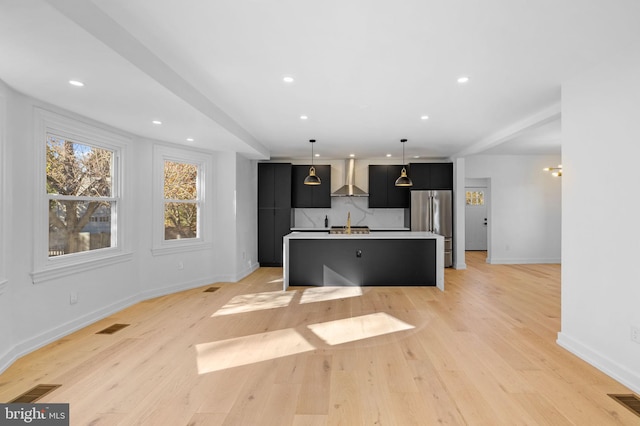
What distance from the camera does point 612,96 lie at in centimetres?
262

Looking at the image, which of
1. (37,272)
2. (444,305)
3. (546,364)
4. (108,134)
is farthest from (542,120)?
(37,272)

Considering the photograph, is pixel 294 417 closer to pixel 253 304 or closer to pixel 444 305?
pixel 253 304

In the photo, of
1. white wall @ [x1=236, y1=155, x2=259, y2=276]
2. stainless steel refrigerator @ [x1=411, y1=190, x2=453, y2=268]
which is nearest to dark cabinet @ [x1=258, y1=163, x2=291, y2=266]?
white wall @ [x1=236, y1=155, x2=259, y2=276]

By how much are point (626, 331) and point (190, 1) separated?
3809mm

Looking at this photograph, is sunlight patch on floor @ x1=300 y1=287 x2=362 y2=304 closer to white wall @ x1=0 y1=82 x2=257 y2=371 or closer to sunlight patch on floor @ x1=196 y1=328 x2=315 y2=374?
sunlight patch on floor @ x1=196 y1=328 x2=315 y2=374

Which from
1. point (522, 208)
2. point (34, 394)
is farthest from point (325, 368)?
point (522, 208)

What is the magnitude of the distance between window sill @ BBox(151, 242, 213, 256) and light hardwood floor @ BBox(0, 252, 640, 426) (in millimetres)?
925

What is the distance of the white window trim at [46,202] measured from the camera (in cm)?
318

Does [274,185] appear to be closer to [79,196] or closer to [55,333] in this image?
[79,196]

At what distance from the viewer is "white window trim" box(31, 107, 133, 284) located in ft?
10.4

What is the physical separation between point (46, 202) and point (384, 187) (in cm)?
610

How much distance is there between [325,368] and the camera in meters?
2.66

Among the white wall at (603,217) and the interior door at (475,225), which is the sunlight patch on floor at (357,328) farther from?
the interior door at (475,225)

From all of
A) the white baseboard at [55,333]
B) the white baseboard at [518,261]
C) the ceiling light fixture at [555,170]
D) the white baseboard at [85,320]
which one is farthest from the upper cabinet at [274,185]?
the ceiling light fixture at [555,170]
